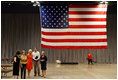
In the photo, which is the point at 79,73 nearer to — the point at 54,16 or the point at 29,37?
the point at 54,16

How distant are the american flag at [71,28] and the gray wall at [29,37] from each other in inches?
643

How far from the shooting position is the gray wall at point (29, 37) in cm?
2350

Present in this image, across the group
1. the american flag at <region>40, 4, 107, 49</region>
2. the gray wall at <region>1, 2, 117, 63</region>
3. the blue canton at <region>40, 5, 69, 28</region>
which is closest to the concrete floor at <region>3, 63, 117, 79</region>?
the american flag at <region>40, 4, 107, 49</region>

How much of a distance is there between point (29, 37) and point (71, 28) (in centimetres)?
1673

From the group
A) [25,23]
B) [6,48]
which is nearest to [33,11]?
[25,23]

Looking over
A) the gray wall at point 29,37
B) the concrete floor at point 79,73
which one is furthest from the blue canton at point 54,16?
the gray wall at point 29,37

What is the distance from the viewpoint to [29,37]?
23656 millimetres

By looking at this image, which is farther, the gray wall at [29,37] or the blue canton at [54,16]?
the gray wall at [29,37]

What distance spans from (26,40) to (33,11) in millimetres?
3459

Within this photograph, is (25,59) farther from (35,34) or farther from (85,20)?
(35,34)

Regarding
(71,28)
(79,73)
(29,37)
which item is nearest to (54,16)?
(71,28)

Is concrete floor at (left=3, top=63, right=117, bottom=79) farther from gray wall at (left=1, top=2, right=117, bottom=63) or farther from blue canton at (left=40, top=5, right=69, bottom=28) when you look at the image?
A: gray wall at (left=1, top=2, right=117, bottom=63)

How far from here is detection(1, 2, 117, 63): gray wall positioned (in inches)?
925

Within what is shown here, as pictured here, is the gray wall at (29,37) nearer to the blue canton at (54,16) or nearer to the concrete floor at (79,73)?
the concrete floor at (79,73)
